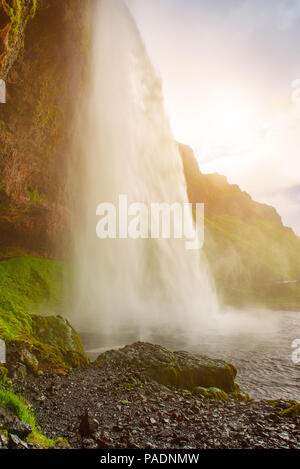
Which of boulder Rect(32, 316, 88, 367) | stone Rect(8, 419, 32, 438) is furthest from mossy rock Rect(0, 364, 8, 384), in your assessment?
stone Rect(8, 419, 32, 438)

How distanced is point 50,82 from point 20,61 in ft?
16.2

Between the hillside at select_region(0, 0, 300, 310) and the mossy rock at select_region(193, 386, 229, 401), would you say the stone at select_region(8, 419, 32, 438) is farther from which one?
the hillside at select_region(0, 0, 300, 310)

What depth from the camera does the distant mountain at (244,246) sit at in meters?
60.9

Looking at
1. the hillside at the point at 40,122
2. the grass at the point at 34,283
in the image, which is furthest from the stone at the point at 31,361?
the grass at the point at 34,283

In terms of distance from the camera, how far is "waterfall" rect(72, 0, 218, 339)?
114 ft

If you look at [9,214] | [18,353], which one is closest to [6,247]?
[9,214]

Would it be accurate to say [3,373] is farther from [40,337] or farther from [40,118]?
[40,118]

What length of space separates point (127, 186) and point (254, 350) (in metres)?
30.2

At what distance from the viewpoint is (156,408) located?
8.38 meters

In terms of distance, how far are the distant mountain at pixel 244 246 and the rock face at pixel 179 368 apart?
3716 centimetres

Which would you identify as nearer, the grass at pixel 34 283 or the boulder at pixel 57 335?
the boulder at pixel 57 335

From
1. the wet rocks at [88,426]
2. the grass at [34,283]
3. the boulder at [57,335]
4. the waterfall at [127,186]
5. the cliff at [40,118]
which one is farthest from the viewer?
the waterfall at [127,186]

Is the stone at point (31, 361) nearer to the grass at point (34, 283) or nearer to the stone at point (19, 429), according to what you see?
the stone at point (19, 429)

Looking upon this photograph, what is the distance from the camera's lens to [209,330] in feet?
84.9
